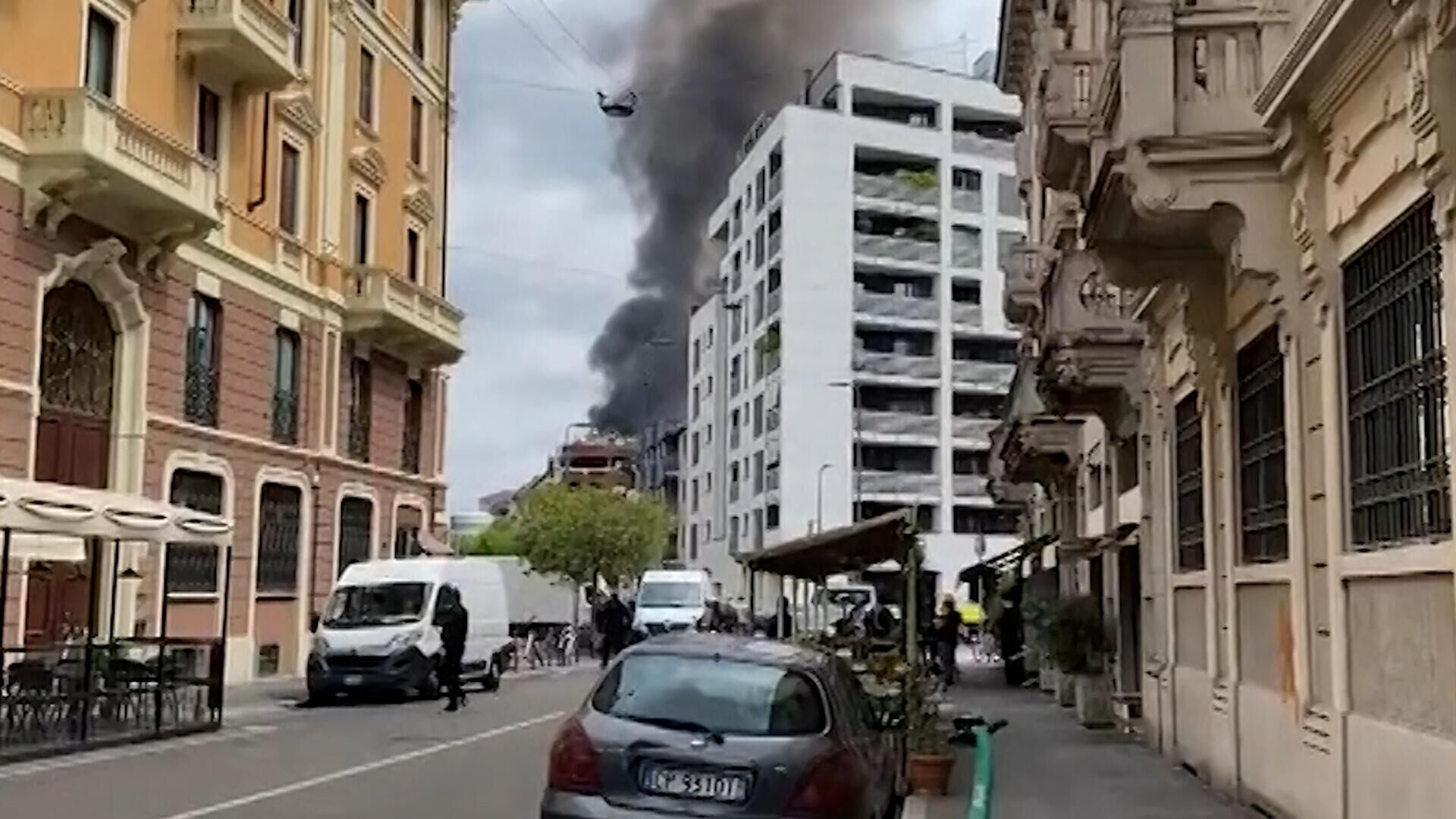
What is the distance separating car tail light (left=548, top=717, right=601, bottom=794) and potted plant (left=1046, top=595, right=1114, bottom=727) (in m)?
14.6

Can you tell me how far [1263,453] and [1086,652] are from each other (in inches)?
365

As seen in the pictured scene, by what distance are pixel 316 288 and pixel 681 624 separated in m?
16.1

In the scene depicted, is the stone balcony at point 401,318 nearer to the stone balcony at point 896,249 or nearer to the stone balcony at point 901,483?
the stone balcony at point 901,483

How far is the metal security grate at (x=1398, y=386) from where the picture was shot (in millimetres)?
9602

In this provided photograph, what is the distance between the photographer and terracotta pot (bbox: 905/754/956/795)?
14.6 metres

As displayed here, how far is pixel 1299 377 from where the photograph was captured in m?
12.5

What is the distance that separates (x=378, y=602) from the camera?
2870 centimetres

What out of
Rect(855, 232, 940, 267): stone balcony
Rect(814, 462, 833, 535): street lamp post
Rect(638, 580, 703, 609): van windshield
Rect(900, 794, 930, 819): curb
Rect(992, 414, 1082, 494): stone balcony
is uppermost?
Rect(855, 232, 940, 267): stone balcony

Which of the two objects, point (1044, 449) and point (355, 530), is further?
point (355, 530)

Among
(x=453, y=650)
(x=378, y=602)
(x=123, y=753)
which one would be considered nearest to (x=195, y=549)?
(x=378, y=602)

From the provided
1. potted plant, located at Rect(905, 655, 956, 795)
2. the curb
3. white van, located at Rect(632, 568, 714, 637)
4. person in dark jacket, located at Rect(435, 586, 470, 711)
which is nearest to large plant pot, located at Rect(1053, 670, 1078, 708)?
person in dark jacket, located at Rect(435, 586, 470, 711)

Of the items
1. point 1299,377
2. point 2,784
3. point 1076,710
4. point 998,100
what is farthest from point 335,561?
point 998,100

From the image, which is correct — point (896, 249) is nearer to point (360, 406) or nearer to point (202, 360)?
point (360, 406)

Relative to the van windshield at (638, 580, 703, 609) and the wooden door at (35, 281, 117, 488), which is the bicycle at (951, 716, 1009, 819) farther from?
the van windshield at (638, 580, 703, 609)
